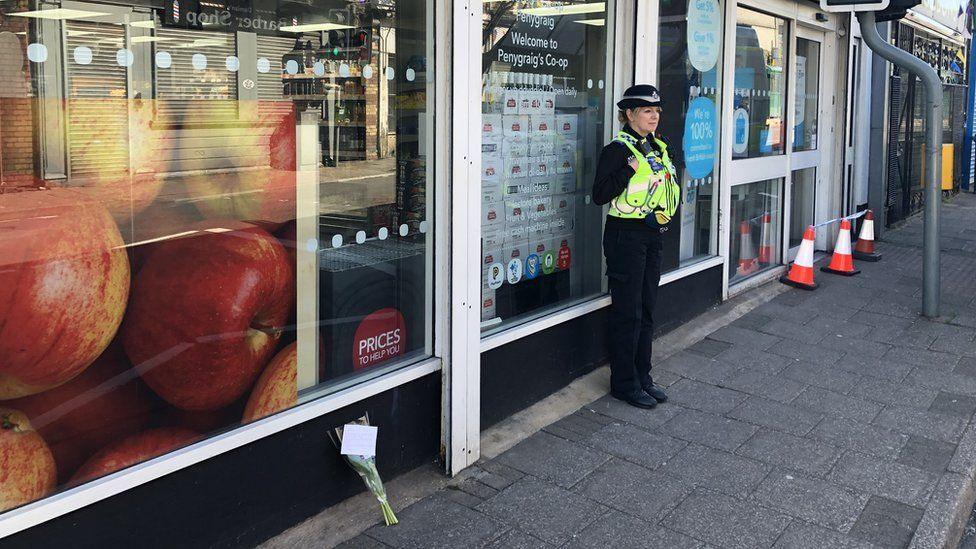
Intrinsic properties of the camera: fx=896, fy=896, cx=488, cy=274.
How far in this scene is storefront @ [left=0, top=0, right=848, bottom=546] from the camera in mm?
2730

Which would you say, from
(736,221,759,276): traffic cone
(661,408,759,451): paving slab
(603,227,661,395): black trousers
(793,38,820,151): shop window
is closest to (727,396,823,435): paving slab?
(661,408,759,451): paving slab

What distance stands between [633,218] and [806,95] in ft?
16.7

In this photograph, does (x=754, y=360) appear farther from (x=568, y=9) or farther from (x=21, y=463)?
(x=21, y=463)

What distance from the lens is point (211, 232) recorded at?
10.6 ft

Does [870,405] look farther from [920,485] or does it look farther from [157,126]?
[157,126]

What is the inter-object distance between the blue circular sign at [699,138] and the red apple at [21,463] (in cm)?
488

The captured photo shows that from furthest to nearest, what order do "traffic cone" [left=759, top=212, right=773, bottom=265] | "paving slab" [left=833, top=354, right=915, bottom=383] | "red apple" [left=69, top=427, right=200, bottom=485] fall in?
"traffic cone" [left=759, top=212, right=773, bottom=265] → "paving slab" [left=833, top=354, right=915, bottom=383] → "red apple" [left=69, top=427, right=200, bottom=485]

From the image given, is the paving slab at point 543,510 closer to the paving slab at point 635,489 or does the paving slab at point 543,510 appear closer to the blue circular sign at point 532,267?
the paving slab at point 635,489

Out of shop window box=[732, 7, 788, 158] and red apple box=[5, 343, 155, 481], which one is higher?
shop window box=[732, 7, 788, 158]

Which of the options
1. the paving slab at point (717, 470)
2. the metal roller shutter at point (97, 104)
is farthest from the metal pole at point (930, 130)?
the metal roller shutter at point (97, 104)

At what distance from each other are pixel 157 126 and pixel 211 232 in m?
0.43

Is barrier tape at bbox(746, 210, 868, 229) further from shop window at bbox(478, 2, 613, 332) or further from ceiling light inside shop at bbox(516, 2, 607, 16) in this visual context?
ceiling light inside shop at bbox(516, 2, 607, 16)

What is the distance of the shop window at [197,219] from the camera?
106 inches

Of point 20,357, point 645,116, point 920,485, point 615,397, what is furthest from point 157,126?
point 920,485
